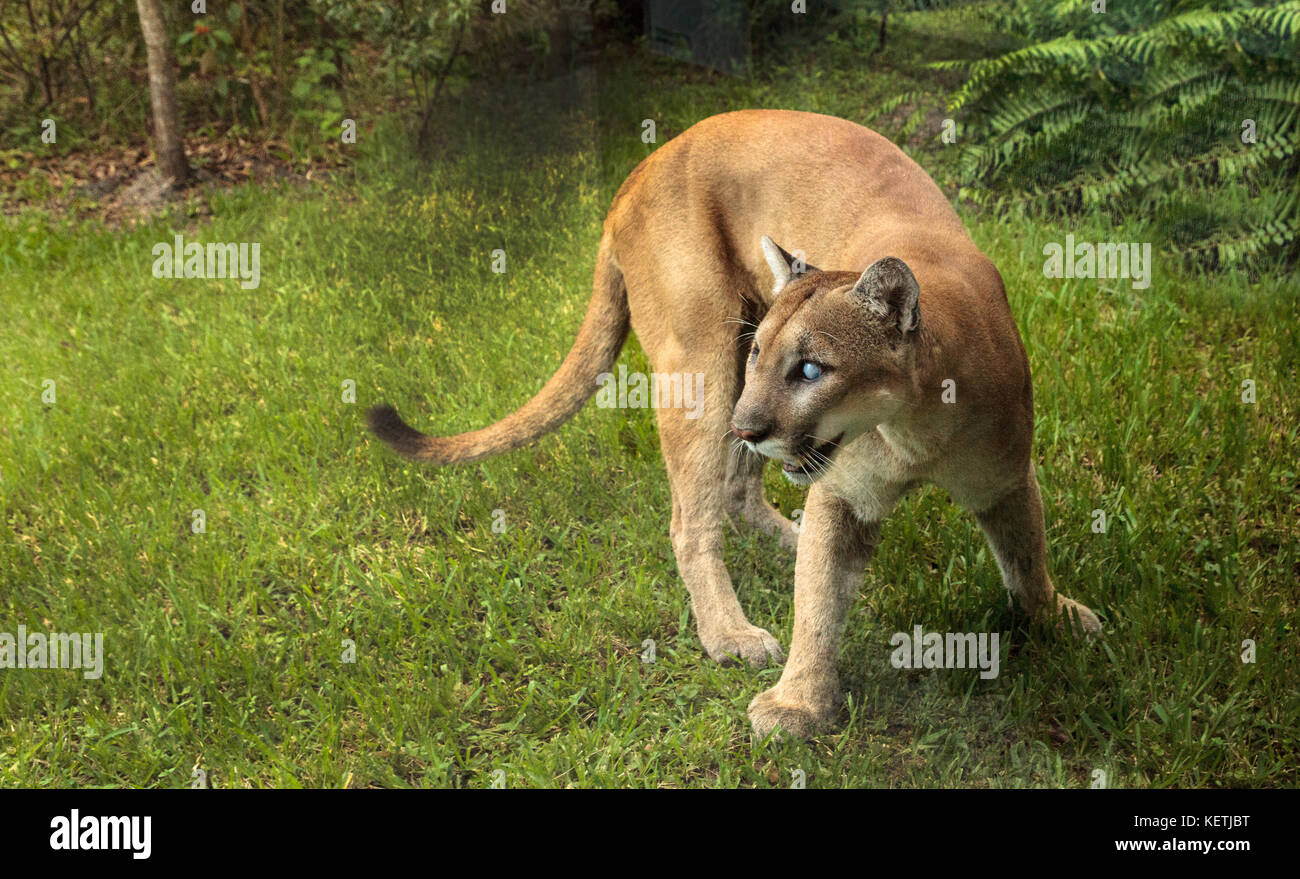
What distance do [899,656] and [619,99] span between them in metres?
2.58

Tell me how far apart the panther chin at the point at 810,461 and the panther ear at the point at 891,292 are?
26cm

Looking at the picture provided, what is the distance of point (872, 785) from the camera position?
2.39 m

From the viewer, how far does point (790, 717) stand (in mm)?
2564

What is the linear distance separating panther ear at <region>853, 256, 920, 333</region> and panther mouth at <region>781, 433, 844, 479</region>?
10.3 inches

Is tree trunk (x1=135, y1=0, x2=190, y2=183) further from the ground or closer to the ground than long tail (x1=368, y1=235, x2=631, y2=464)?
further from the ground

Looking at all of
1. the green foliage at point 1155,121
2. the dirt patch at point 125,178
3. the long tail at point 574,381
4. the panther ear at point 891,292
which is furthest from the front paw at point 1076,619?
the dirt patch at point 125,178

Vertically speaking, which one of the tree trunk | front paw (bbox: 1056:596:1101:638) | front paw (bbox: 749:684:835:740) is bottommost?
front paw (bbox: 749:684:835:740)

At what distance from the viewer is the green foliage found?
3750 mm

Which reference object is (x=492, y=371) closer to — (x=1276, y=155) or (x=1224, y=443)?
(x=1224, y=443)

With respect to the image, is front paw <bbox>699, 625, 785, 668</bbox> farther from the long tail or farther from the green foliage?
the green foliage

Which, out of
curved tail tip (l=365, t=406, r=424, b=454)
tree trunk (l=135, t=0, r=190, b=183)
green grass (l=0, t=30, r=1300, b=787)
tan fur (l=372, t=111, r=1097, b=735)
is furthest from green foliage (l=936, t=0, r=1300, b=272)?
tree trunk (l=135, t=0, r=190, b=183)

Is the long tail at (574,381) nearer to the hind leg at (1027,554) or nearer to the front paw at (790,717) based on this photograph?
the front paw at (790,717)

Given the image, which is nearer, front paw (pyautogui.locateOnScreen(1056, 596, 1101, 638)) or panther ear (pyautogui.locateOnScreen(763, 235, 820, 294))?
panther ear (pyautogui.locateOnScreen(763, 235, 820, 294))
